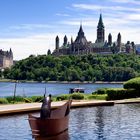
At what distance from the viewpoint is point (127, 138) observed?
77.3 ft

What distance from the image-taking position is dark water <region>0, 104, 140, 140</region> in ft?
78.8

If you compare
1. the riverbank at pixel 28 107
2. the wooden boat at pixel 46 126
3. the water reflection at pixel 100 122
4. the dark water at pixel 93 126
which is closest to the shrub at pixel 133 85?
the riverbank at pixel 28 107

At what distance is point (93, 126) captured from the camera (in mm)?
27594

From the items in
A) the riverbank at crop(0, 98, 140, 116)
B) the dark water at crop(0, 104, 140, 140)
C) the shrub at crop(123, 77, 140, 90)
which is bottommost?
the dark water at crop(0, 104, 140, 140)

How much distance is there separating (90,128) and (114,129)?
4.33ft

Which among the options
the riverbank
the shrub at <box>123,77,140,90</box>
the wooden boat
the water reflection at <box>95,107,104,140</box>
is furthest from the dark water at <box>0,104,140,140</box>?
the shrub at <box>123,77,140,90</box>

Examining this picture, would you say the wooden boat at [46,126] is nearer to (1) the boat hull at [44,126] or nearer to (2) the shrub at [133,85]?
(1) the boat hull at [44,126]

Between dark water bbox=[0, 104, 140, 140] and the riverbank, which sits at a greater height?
the riverbank

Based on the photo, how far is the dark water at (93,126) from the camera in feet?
78.8

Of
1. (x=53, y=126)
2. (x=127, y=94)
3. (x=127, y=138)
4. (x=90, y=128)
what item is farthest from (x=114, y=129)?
(x=127, y=94)

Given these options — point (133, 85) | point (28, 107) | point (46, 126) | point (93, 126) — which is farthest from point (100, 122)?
point (133, 85)

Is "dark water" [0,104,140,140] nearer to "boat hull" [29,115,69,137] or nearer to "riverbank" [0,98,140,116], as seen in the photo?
"boat hull" [29,115,69,137]

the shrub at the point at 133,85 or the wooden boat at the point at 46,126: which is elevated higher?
the shrub at the point at 133,85

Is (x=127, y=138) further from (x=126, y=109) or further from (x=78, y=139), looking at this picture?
(x=126, y=109)
